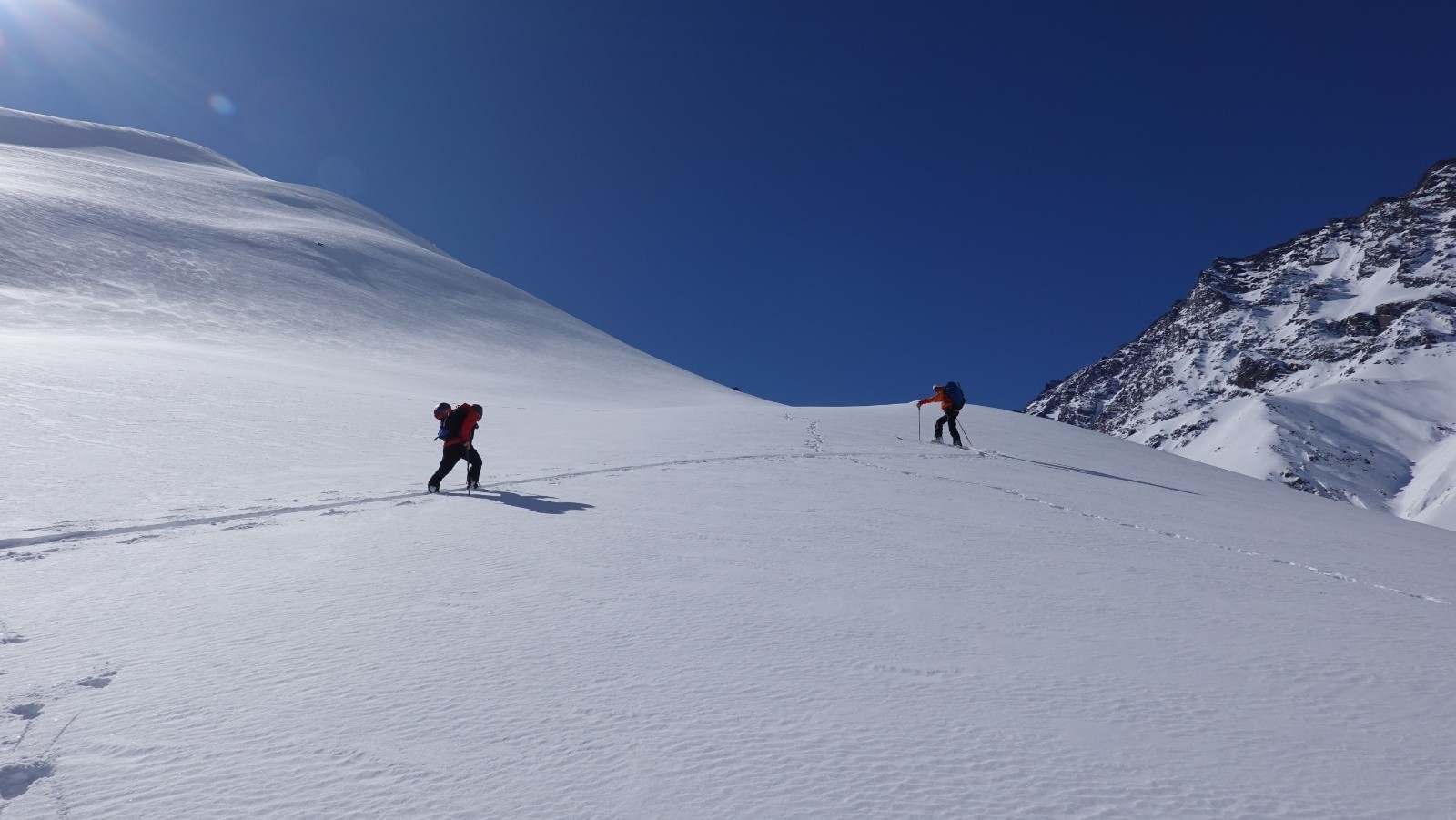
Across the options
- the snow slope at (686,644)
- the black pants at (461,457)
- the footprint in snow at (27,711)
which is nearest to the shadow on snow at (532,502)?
the snow slope at (686,644)

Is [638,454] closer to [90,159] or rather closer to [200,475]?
[200,475]

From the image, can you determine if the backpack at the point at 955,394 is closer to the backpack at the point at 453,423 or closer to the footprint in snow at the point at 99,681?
the backpack at the point at 453,423

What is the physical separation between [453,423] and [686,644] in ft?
23.5

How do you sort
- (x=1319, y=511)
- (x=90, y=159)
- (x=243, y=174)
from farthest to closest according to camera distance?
(x=243, y=174) → (x=90, y=159) → (x=1319, y=511)

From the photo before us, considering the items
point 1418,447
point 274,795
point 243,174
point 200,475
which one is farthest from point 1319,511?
point 1418,447

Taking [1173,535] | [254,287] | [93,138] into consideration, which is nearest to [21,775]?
[1173,535]

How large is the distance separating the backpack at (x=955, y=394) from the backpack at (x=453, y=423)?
1115 centimetres

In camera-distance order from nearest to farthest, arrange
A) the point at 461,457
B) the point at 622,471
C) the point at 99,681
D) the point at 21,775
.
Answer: the point at 21,775 → the point at 99,681 → the point at 461,457 → the point at 622,471

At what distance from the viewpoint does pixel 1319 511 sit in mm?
13023

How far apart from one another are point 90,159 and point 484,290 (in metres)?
41.1

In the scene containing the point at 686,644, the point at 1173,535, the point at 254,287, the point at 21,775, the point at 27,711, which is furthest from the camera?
the point at 254,287

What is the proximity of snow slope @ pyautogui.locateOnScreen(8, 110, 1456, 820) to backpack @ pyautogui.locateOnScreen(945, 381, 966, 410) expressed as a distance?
509 centimetres

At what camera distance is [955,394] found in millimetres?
17359

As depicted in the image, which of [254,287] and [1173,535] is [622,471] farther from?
[254,287]
